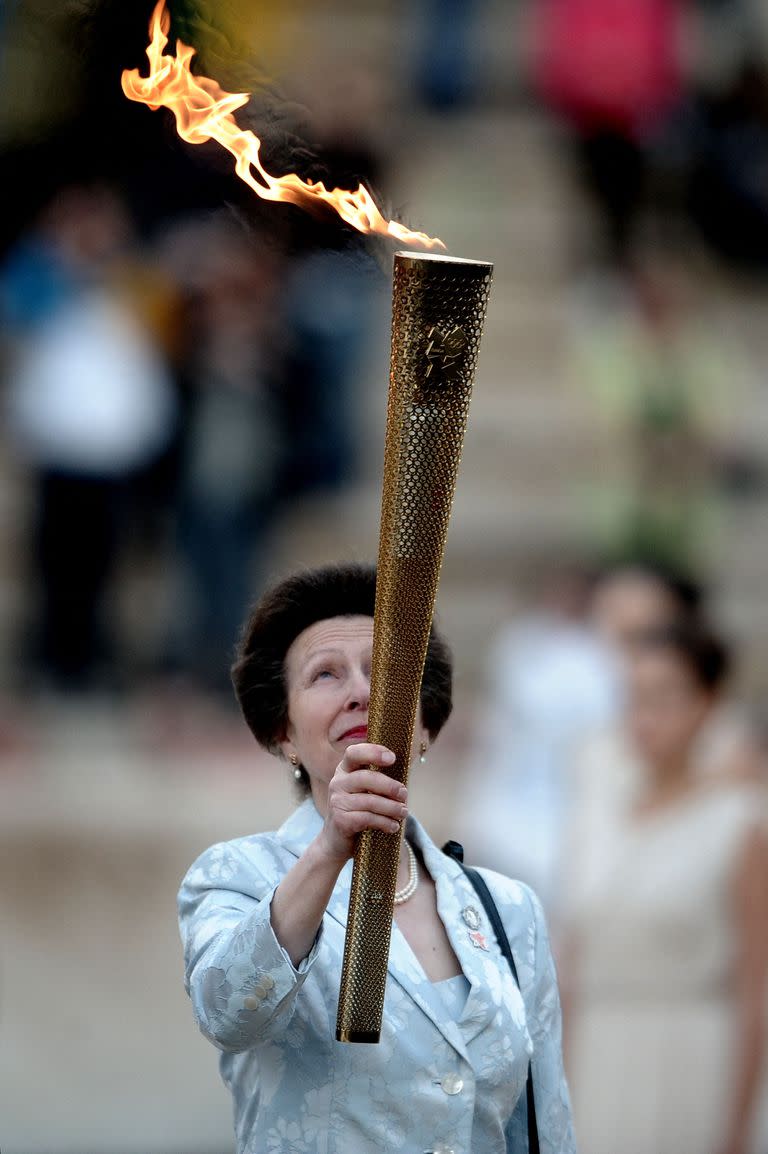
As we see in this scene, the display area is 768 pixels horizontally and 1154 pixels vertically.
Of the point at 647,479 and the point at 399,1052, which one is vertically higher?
the point at 647,479

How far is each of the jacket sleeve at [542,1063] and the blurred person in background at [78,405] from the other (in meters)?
5.50

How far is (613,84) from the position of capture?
1048 centimetres

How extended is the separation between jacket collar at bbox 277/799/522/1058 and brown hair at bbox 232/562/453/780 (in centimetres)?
14

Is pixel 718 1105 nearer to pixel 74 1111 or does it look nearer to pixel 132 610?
pixel 74 1111

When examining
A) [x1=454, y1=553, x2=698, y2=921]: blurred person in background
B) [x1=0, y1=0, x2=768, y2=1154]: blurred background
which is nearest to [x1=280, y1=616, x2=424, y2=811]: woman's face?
[x1=0, y1=0, x2=768, y2=1154]: blurred background

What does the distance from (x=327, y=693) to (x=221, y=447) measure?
5893 mm

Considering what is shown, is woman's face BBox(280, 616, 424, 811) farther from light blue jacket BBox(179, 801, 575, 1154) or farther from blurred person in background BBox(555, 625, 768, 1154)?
blurred person in background BBox(555, 625, 768, 1154)

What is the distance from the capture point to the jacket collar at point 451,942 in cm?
265

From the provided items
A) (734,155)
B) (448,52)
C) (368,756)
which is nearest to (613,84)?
(734,155)

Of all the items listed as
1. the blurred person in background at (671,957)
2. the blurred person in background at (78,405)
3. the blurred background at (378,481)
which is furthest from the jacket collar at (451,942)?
the blurred person in background at (78,405)

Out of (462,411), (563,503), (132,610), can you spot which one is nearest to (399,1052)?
(462,411)

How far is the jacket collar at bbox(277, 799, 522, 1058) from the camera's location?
8.70ft

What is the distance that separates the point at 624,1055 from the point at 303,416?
4.43 metres

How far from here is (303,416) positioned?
8727mm
